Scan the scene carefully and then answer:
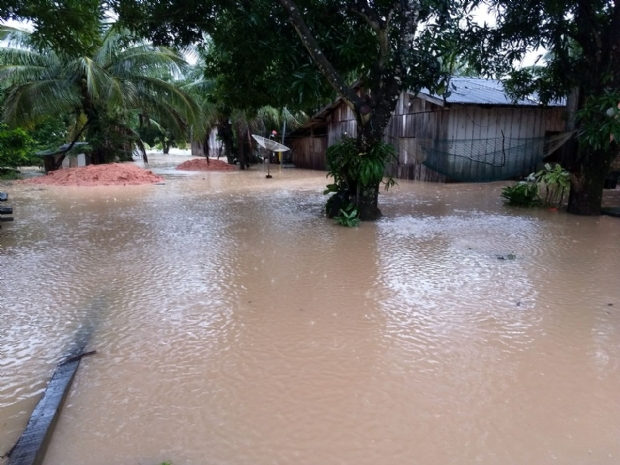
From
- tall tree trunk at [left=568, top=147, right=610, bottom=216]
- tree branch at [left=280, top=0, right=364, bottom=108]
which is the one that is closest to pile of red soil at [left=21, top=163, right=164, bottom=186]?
tree branch at [left=280, top=0, right=364, bottom=108]

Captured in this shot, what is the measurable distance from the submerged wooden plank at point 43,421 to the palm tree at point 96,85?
10.2 m

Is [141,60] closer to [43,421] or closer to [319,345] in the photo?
[319,345]

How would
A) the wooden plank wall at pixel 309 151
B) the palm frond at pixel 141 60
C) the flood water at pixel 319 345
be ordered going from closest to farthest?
the flood water at pixel 319 345, the palm frond at pixel 141 60, the wooden plank wall at pixel 309 151

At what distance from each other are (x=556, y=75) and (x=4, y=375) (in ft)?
28.3

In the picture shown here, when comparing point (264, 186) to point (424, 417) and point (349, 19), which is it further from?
point (424, 417)

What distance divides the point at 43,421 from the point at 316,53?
17.1 feet

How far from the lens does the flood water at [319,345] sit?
75.0 inches

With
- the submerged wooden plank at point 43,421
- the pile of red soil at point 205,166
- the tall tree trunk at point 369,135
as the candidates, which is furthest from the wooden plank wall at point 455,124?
the submerged wooden plank at point 43,421

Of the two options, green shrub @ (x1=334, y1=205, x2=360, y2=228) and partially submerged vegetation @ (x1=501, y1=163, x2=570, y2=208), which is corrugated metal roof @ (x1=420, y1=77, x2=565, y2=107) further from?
green shrub @ (x1=334, y1=205, x2=360, y2=228)

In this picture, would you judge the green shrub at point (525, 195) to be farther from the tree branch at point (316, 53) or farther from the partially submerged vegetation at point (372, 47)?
the tree branch at point (316, 53)

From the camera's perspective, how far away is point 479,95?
1185cm

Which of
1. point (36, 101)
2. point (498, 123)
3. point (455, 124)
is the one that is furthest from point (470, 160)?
point (36, 101)

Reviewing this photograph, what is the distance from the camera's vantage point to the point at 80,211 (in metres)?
7.82

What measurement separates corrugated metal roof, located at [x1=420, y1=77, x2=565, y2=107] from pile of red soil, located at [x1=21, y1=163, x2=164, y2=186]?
8.19 m
